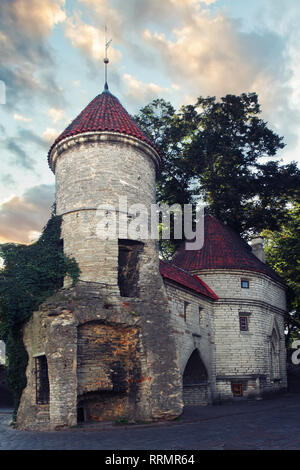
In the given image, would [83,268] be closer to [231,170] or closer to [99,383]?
[99,383]

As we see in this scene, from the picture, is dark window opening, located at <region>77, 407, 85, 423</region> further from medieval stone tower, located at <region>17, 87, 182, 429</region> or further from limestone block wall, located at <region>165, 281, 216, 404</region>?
limestone block wall, located at <region>165, 281, 216, 404</region>

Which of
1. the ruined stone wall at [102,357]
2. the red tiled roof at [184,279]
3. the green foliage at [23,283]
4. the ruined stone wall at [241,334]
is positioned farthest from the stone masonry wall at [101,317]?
the ruined stone wall at [241,334]

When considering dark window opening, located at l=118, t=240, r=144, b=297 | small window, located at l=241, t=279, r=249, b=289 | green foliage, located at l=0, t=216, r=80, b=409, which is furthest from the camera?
small window, located at l=241, t=279, r=249, b=289

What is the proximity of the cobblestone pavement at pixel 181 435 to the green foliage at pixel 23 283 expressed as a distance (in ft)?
8.22

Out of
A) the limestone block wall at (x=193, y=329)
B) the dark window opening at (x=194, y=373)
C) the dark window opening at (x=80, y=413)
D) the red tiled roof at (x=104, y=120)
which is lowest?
the dark window opening at (x=80, y=413)

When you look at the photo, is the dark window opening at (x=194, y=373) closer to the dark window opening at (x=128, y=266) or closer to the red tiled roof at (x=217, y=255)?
the red tiled roof at (x=217, y=255)

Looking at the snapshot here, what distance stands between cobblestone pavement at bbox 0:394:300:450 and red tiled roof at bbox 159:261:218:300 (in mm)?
5887

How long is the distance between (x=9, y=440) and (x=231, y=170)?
82.6 feet

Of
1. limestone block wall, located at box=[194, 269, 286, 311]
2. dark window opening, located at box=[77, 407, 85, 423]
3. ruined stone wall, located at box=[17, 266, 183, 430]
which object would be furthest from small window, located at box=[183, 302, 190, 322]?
dark window opening, located at box=[77, 407, 85, 423]

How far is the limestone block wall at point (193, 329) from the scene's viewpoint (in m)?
19.4

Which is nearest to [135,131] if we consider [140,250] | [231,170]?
[140,250]

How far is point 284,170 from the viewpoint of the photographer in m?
32.7

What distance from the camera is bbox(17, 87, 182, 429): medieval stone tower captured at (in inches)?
584
